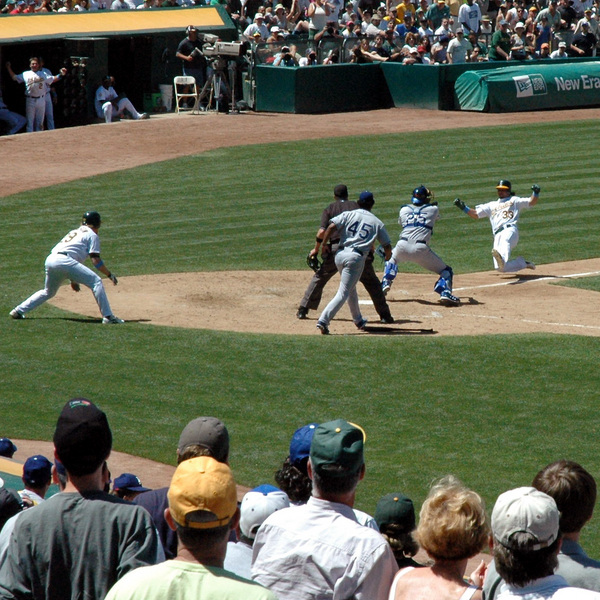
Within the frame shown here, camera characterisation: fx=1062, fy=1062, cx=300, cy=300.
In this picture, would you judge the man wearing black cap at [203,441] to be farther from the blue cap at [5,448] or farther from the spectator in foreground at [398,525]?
the blue cap at [5,448]

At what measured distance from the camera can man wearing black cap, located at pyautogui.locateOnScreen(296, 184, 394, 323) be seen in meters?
12.6

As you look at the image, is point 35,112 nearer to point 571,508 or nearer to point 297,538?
point 297,538

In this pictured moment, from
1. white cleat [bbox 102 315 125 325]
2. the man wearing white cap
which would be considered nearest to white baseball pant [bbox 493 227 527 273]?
white cleat [bbox 102 315 125 325]

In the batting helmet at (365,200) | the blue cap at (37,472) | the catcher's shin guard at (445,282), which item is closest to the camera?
the blue cap at (37,472)

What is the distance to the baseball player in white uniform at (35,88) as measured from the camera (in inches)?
998

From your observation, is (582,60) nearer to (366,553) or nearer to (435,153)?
(435,153)

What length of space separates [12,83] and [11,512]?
79.2ft

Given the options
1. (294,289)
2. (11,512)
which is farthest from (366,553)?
(294,289)

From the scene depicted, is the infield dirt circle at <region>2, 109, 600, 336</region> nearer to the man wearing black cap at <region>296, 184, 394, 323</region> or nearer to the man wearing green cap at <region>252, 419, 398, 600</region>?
the man wearing black cap at <region>296, 184, 394, 323</region>

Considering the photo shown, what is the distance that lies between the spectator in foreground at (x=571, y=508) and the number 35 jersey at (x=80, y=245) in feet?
30.1

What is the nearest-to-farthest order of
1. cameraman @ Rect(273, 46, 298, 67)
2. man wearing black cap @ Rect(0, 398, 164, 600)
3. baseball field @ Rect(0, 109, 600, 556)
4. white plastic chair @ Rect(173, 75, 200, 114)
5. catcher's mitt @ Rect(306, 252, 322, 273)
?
man wearing black cap @ Rect(0, 398, 164, 600)
baseball field @ Rect(0, 109, 600, 556)
catcher's mitt @ Rect(306, 252, 322, 273)
cameraman @ Rect(273, 46, 298, 67)
white plastic chair @ Rect(173, 75, 200, 114)

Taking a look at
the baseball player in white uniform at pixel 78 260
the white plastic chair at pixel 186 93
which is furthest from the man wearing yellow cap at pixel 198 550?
the white plastic chair at pixel 186 93

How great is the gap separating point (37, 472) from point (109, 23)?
24.5 metres

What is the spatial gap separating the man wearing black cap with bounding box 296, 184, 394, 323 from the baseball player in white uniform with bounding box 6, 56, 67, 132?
1467cm
